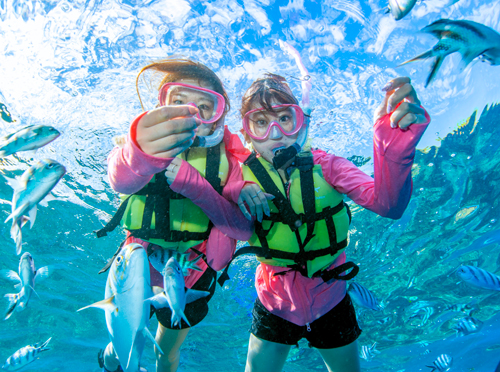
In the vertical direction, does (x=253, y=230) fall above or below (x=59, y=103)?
→ below

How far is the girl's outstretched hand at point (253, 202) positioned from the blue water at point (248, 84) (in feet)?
11.2

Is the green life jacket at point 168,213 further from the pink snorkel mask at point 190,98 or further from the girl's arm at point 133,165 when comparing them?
the girl's arm at point 133,165

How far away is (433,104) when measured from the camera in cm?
643

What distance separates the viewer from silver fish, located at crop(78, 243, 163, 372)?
5.31 feet

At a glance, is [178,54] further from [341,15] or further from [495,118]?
[495,118]

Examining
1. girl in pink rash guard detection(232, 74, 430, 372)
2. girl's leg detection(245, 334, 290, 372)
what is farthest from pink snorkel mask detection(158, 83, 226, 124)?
girl's leg detection(245, 334, 290, 372)

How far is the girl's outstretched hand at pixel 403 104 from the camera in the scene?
5.94 ft

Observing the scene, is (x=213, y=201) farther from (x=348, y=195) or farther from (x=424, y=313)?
(x=424, y=313)

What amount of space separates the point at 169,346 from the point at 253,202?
280 cm

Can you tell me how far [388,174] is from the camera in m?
2.34

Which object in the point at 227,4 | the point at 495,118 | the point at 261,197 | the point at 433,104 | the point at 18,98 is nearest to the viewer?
the point at 261,197

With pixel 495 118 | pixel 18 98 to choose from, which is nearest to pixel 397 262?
pixel 495 118

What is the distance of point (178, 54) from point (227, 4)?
134 cm

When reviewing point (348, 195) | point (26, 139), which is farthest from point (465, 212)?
point (26, 139)
